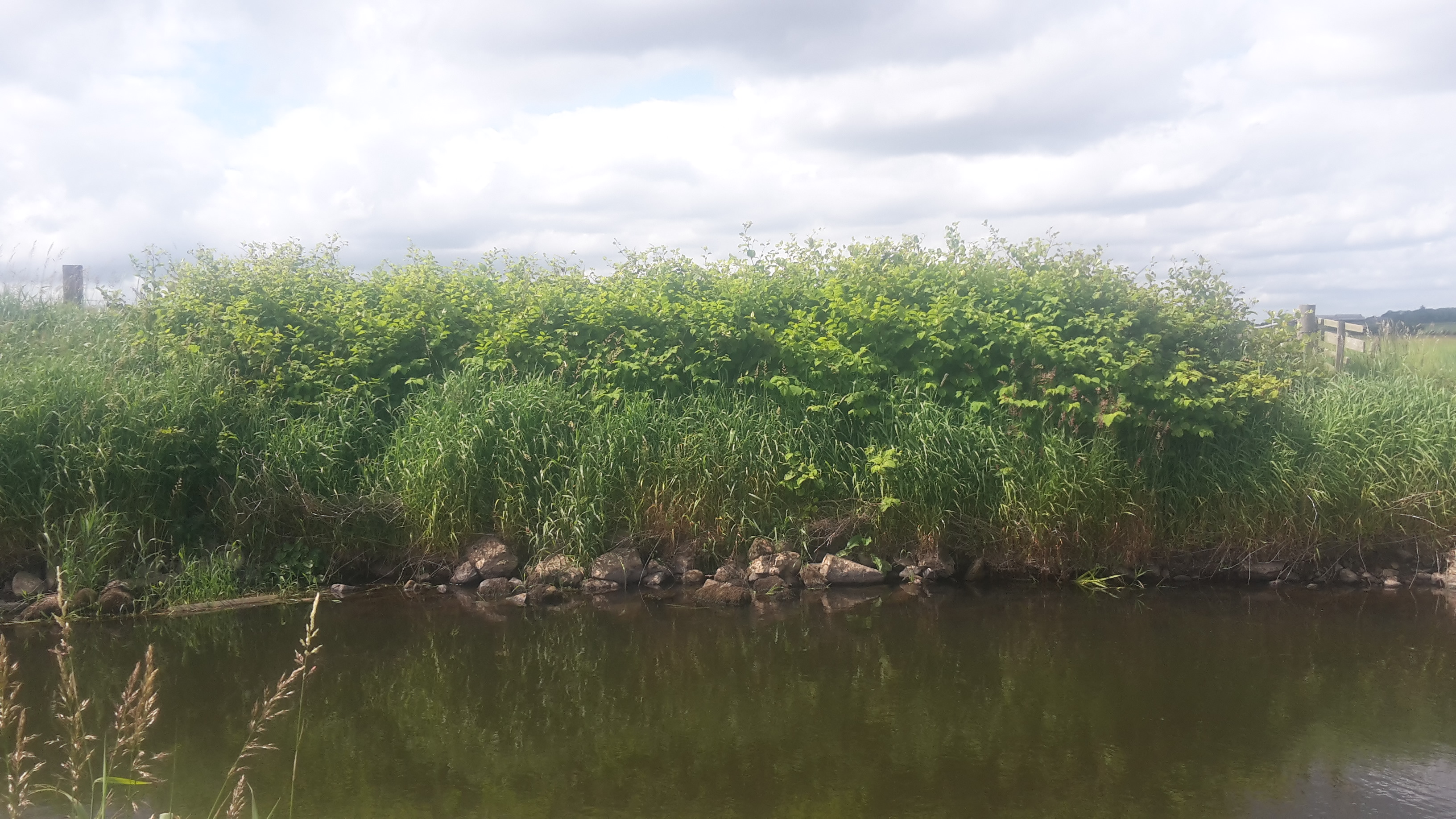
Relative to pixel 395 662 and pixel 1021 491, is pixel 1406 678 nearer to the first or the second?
pixel 1021 491

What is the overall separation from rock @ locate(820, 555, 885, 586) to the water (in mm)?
159

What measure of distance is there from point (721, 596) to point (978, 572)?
2.56 m

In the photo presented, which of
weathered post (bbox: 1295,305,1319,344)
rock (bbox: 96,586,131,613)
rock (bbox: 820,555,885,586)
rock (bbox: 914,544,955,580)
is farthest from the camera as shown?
weathered post (bbox: 1295,305,1319,344)

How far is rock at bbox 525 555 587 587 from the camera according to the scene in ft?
29.0

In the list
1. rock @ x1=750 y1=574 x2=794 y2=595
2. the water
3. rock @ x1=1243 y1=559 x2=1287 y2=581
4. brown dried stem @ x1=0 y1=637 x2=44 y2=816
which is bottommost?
the water

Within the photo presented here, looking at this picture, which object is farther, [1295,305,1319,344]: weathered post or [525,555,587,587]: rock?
[1295,305,1319,344]: weathered post

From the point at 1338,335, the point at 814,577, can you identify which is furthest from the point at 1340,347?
the point at 814,577

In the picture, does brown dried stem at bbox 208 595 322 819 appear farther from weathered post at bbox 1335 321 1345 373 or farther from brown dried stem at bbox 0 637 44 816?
weathered post at bbox 1335 321 1345 373

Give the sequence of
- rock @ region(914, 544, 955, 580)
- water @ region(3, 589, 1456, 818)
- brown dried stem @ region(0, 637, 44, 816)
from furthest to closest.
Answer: rock @ region(914, 544, 955, 580) < water @ region(3, 589, 1456, 818) < brown dried stem @ region(0, 637, 44, 816)

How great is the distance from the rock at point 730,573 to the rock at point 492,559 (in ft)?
6.47

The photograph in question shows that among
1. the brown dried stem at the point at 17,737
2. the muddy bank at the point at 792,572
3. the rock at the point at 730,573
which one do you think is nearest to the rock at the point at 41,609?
the muddy bank at the point at 792,572

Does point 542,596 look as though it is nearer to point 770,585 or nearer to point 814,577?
point 770,585

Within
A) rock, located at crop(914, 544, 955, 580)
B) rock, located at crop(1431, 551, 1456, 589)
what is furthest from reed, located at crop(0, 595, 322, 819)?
rock, located at crop(1431, 551, 1456, 589)

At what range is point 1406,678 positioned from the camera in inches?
258
